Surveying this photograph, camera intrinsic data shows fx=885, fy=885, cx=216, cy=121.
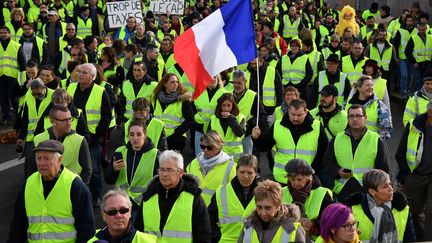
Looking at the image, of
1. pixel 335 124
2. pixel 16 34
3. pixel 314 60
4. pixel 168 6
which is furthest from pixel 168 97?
pixel 168 6

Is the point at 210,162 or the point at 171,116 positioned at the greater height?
the point at 171,116

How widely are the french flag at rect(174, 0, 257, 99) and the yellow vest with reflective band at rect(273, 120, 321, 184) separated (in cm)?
93

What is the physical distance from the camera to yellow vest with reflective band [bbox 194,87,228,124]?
11424mm

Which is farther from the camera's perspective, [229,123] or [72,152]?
[229,123]

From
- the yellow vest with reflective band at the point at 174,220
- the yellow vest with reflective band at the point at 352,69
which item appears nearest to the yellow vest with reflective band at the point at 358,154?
the yellow vest with reflective band at the point at 174,220

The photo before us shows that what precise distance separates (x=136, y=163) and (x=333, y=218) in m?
2.94

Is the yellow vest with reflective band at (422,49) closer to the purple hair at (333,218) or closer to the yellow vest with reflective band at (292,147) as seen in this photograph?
the yellow vest with reflective band at (292,147)

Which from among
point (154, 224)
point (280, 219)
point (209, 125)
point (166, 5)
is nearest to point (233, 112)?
point (209, 125)

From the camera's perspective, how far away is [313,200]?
23.8 feet

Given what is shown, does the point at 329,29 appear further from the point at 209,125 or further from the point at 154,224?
the point at 154,224

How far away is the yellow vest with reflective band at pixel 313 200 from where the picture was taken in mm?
7199

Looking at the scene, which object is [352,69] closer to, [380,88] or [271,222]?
[380,88]

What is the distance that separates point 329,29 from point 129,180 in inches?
534

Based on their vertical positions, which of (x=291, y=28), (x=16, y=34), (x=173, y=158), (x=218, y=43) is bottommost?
(x=173, y=158)
